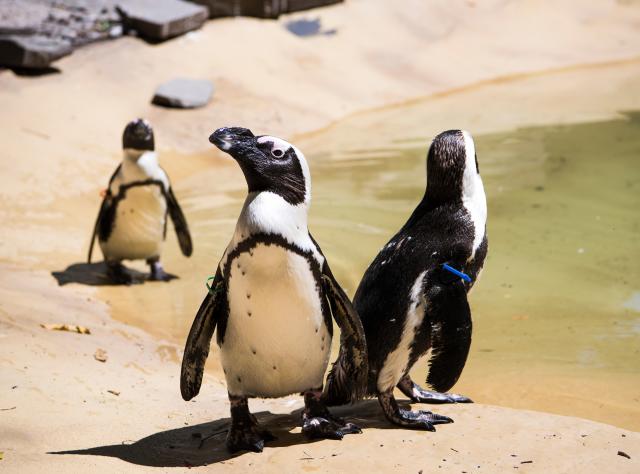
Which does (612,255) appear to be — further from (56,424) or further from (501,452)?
(56,424)

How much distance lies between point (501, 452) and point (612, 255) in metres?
3.62

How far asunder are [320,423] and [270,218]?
2.79ft

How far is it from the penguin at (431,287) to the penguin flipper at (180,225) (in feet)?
9.81

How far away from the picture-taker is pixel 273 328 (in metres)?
3.68

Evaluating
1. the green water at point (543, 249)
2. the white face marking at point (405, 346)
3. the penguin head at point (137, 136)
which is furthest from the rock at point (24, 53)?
the white face marking at point (405, 346)

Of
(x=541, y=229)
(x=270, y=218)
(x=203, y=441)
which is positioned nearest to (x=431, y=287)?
(x=270, y=218)

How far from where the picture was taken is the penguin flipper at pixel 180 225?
696 cm

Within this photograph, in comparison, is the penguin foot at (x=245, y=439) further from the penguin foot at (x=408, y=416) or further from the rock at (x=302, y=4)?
the rock at (x=302, y=4)

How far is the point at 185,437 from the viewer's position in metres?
3.99

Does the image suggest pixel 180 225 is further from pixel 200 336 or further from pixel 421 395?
pixel 200 336

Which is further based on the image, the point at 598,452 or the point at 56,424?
the point at 56,424

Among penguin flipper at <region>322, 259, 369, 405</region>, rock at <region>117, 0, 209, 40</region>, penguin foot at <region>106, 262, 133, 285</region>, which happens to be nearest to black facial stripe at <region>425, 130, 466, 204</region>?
penguin flipper at <region>322, 259, 369, 405</region>

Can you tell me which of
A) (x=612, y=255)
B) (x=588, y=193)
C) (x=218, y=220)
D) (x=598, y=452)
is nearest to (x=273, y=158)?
(x=598, y=452)

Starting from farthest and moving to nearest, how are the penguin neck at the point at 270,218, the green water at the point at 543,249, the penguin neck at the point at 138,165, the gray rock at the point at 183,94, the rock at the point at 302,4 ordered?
the rock at the point at 302,4 → the gray rock at the point at 183,94 → the penguin neck at the point at 138,165 → the green water at the point at 543,249 → the penguin neck at the point at 270,218
